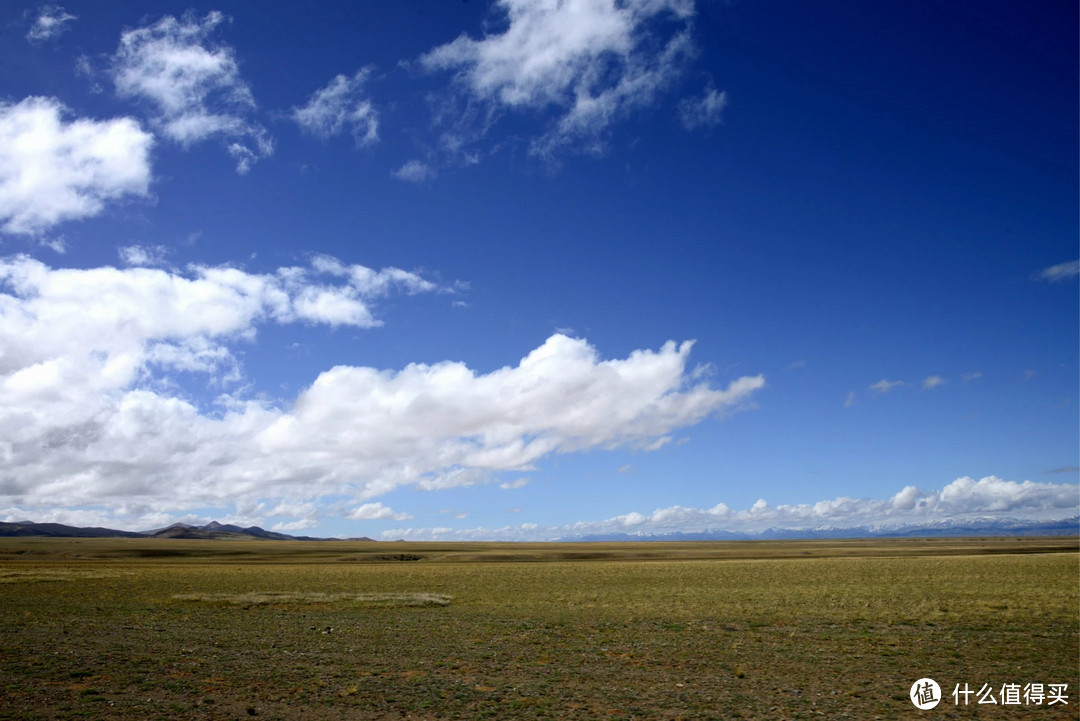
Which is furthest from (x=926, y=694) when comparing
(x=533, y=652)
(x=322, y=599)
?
(x=322, y=599)

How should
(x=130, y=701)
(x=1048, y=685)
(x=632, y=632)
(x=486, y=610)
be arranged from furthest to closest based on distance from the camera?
(x=486, y=610) → (x=632, y=632) → (x=1048, y=685) → (x=130, y=701)

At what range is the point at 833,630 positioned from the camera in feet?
73.4

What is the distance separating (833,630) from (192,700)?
67.4 ft

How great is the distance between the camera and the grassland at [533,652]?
43.2 feet

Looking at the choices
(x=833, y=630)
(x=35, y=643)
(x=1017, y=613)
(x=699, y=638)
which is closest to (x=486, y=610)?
(x=699, y=638)

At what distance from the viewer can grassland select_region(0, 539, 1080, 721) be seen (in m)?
13.2

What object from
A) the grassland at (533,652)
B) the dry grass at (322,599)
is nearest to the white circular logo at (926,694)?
the grassland at (533,652)

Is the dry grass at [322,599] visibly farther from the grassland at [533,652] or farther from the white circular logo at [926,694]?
the white circular logo at [926,694]

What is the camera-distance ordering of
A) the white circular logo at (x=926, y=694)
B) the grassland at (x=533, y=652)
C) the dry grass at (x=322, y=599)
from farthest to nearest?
1. the dry grass at (x=322, y=599)
2. the white circular logo at (x=926, y=694)
3. the grassland at (x=533, y=652)

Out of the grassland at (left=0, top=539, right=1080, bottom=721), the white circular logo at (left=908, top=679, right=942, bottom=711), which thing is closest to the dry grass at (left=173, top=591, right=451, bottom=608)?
the grassland at (left=0, top=539, right=1080, bottom=721)

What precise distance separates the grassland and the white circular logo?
27 centimetres

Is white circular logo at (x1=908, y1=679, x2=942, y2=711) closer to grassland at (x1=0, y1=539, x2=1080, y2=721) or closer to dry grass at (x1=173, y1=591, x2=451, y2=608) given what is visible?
grassland at (x1=0, y1=539, x2=1080, y2=721)

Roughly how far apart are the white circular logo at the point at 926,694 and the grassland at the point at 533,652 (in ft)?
0.87

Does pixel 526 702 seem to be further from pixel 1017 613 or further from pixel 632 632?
pixel 1017 613
